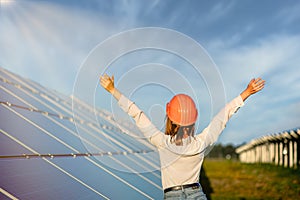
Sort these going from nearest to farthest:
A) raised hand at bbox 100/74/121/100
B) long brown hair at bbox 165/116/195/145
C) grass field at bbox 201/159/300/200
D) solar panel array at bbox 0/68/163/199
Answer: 1. solar panel array at bbox 0/68/163/199
2. raised hand at bbox 100/74/121/100
3. long brown hair at bbox 165/116/195/145
4. grass field at bbox 201/159/300/200

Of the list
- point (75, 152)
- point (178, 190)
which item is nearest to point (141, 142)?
point (75, 152)

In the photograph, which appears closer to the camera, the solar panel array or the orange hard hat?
the solar panel array

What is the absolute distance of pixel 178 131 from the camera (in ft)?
13.1

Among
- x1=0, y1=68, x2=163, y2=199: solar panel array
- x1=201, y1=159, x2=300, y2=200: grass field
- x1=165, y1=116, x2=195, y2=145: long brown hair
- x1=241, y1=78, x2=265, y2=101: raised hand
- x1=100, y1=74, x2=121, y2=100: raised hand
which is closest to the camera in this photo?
x1=0, y1=68, x2=163, y2=199: solar panel array

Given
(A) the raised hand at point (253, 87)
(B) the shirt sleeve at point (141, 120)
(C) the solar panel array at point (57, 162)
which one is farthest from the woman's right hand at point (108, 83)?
(A) the raised hand at point (253, 87)

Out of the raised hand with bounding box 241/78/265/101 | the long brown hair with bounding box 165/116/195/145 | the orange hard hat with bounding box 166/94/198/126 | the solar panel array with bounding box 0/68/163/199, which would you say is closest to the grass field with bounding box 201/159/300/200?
the solar panel array with bounding box 0/68/163/199

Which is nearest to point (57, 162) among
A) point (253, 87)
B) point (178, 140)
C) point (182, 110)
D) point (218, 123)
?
point (178, 140)

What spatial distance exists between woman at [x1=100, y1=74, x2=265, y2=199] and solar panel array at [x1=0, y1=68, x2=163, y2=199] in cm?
26

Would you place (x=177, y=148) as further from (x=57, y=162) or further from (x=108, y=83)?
(x=57, y=162)

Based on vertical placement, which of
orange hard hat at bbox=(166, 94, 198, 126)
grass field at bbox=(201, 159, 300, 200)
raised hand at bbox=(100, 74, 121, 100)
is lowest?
orange hard hat at bbox=(166, 94, 198, 126)

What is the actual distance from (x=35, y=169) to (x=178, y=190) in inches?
57.6

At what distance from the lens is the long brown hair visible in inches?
156

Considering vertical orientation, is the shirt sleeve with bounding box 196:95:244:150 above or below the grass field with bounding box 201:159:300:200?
below

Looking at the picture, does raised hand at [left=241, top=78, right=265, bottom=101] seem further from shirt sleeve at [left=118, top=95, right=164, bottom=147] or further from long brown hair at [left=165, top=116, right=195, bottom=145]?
shirt sleeve at [left=118, top=95, right=164, bottom=147]
